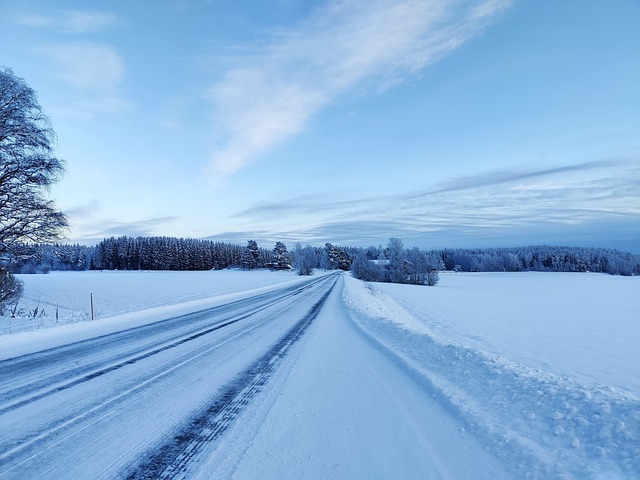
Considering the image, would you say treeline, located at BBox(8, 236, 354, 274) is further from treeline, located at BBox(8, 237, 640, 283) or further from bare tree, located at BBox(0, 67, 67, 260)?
bare tree, located at BBox(0, 67, 67, 260)

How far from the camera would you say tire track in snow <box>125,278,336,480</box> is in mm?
3189

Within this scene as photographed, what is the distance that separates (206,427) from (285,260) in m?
95.0

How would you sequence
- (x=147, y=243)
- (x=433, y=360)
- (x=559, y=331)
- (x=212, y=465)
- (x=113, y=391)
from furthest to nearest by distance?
1. (x=147, y=243)
2. (x=559, y=331)
3. (x=433, y=360)
4. (x=113, y=391)
5. (x=212, y=465)

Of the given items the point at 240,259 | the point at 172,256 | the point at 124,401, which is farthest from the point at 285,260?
the point at 124,401

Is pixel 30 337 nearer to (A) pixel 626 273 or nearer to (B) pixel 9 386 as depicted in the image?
(B) pixel 9 386

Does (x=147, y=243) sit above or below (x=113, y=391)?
above

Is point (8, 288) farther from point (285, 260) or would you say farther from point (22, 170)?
point (285, 260)

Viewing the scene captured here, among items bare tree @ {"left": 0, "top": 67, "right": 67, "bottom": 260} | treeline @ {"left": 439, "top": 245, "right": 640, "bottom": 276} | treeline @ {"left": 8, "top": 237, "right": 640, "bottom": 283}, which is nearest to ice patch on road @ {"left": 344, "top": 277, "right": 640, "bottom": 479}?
bare tree @ {"left": 0, "top": 67, "right": 67, "bottom": 260}

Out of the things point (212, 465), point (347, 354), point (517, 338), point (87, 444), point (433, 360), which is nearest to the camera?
point (212, 465)

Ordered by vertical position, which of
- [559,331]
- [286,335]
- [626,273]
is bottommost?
[626,273]

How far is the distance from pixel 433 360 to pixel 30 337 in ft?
36.3

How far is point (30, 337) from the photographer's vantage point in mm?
9852

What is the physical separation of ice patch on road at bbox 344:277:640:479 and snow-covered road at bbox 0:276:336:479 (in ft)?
10.1

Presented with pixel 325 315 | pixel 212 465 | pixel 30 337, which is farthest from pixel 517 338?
pixel 30 337
